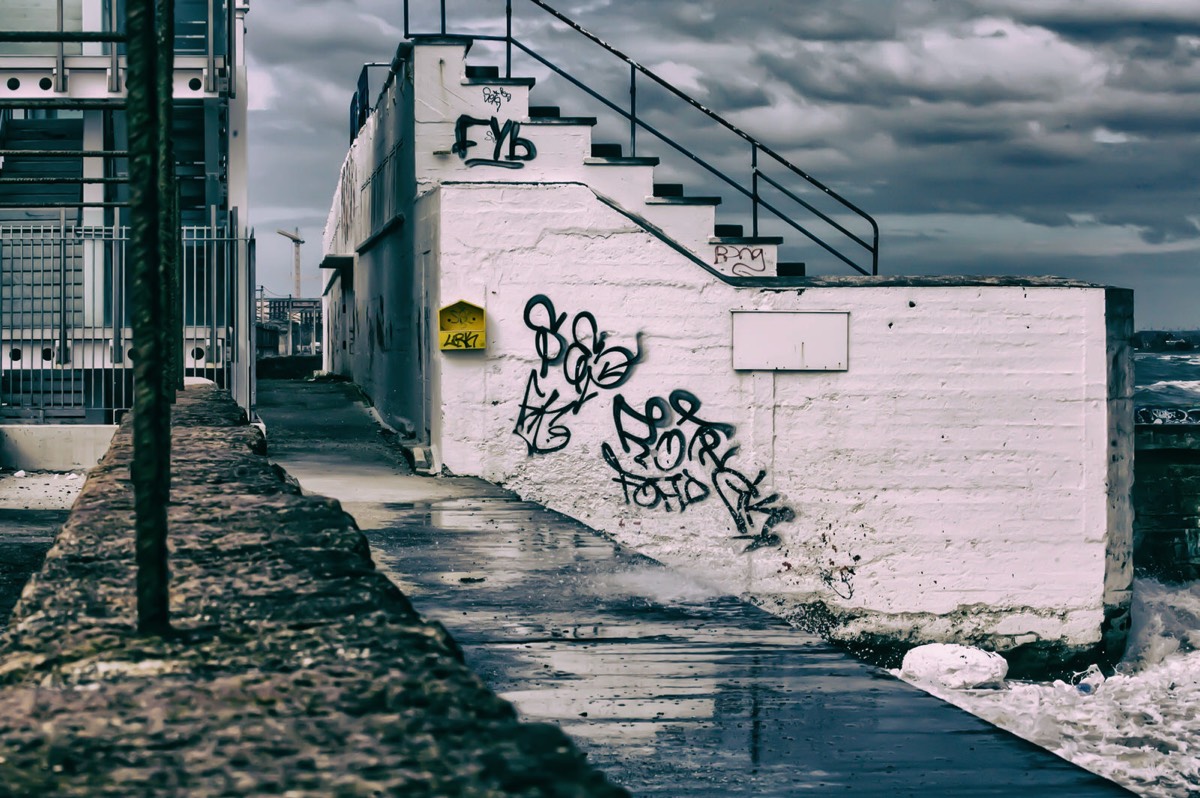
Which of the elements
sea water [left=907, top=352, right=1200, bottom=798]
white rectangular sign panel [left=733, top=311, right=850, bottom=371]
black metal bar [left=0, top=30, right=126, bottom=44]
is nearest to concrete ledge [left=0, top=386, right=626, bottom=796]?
black metal bar [left=0, top=30, right=126, bottom=44]

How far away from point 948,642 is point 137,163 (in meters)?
10.4

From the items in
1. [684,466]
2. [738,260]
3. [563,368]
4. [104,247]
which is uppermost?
[104,247]

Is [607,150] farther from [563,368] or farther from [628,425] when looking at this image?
[628,425]

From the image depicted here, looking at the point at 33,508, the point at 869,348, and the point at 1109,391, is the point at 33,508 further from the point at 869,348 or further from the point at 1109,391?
the point at 1109,391

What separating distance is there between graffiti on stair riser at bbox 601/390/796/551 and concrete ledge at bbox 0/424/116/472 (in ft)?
16.2

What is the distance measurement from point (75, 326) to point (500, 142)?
461 centimetres

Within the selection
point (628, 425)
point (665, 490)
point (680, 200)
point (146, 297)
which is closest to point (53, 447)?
point (628, 425)

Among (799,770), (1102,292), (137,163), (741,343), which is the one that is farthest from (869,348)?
(137,163)

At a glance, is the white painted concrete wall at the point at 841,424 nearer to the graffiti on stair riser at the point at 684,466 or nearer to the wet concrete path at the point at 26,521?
the graffiti on stair riser at the point at 684,466

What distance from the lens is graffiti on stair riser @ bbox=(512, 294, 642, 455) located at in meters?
11.5

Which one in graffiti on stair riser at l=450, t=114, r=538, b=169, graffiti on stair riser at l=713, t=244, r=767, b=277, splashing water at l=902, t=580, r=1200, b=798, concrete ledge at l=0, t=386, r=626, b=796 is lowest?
splashing water at l=902, t=580, r=1200, b=798

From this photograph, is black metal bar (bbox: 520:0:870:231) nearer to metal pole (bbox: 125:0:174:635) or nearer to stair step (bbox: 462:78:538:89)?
stair step (bbox: 462:78:538:89)

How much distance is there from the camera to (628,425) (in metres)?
11.5

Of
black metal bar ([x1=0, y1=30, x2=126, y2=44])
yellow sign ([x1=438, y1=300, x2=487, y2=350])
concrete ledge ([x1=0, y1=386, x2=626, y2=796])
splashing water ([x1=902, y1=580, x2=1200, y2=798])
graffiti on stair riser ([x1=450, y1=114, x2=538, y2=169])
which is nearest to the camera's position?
concrete ledge ([x1=0, y1=386, x2=626, y2=796])
